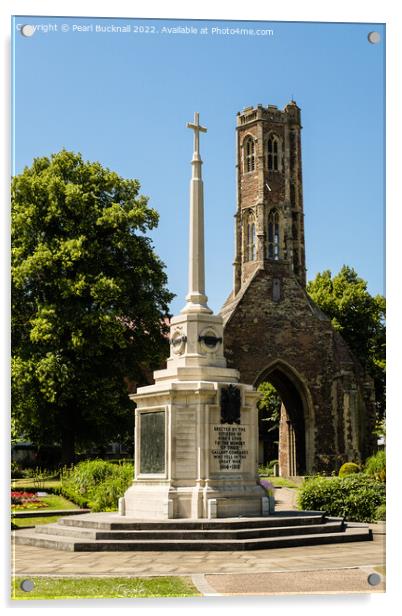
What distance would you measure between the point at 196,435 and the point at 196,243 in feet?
11.7

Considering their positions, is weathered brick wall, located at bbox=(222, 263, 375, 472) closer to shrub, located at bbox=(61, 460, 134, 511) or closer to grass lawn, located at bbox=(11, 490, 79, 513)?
shrub, located at bbox=(61, 460, 134, 511)

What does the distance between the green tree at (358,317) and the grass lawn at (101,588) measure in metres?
36.5

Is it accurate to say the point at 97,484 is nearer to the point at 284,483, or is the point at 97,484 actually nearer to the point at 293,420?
the point at 284,483

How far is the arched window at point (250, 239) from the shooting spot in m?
48.9

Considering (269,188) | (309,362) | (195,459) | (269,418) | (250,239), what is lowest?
(269,418)

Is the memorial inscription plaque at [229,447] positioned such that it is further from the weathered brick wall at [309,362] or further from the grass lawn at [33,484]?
the weathered brick wall at [309,362]

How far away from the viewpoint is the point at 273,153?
1997 inches

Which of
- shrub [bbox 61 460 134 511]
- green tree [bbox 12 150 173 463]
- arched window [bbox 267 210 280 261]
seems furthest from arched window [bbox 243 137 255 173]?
shrub [bbox 61 460 134 511]

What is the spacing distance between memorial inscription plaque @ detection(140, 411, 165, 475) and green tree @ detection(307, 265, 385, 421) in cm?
3158

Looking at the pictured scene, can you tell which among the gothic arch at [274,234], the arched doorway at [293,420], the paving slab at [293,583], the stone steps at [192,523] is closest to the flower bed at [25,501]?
the stone steps at [192,523]

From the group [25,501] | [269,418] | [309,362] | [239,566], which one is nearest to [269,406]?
[269,418]

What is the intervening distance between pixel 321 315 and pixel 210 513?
30.5 metres
